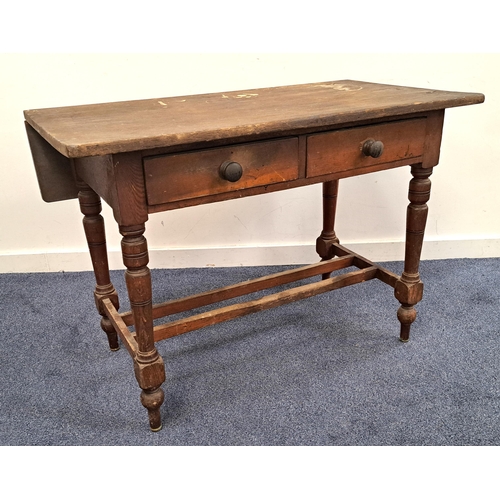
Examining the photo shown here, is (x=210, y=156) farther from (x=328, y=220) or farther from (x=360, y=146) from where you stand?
(x=328, y=220)

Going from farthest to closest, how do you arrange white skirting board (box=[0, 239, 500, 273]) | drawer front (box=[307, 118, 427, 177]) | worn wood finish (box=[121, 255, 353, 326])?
1. white skirting board (box=[0, 239, 500, 273])
2. worn wood finish (box=[121, 255, 353, 326])
3. drawer front (box=[307, 118, 427, 177])

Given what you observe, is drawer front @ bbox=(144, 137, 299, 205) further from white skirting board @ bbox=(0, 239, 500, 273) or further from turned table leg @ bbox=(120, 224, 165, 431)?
white skirting board @ bbox=(0, 239, 500, 273)

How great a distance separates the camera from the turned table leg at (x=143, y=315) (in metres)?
1.46

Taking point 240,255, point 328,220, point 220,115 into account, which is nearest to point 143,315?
point 220,115

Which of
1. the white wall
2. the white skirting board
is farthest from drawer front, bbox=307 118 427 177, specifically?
the white skirting board

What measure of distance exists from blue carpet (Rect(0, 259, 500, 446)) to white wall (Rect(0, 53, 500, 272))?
1.02 feet

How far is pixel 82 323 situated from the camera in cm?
238

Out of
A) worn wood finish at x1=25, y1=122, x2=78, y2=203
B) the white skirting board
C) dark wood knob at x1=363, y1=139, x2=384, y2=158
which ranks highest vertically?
dark wood knob at x1=363, y1=139, x2=384, y2=158

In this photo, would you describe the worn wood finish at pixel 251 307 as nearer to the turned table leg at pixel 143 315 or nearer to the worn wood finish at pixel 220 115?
the turned table leg at pixel 143 315

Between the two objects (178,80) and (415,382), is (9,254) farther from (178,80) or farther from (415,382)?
(415,382)

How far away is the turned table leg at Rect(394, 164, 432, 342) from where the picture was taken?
1922mm

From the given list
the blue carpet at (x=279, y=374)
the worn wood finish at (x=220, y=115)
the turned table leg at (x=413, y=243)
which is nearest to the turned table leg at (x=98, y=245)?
the blue carpet at (x=279, y=374)

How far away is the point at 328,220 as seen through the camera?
2510 mm

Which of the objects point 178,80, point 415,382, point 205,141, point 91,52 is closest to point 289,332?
point 415,382
